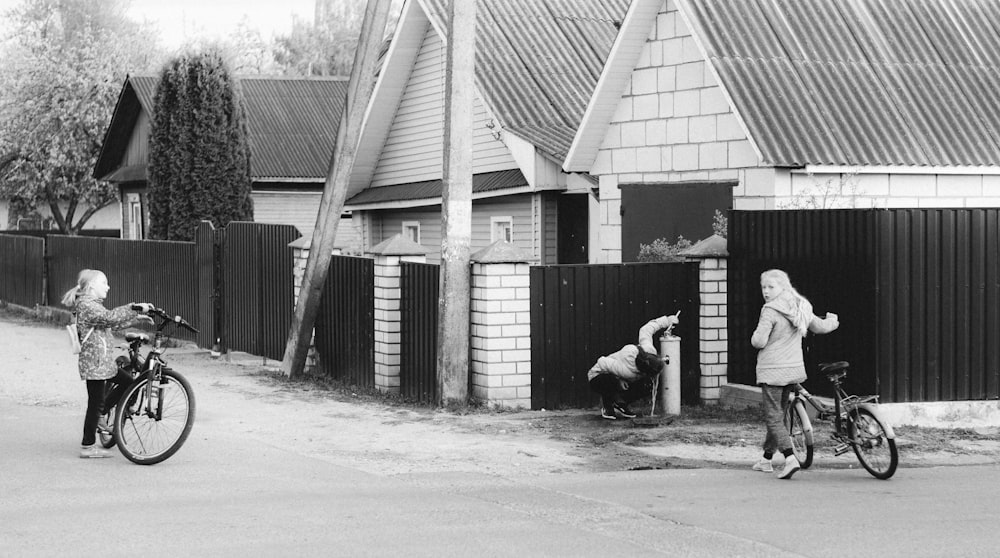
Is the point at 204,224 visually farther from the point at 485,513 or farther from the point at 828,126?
the point at 485,513

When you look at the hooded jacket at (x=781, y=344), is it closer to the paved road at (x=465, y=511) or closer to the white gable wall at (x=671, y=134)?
the paved road at (x=465, y=511)

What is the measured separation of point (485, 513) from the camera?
339 inches

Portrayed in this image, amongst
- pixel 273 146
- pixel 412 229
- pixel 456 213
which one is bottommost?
pixel 456 213

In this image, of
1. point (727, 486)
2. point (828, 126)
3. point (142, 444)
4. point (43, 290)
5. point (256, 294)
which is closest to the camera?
point (727, 486)

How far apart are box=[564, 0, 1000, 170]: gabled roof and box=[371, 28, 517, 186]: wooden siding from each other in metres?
4.76

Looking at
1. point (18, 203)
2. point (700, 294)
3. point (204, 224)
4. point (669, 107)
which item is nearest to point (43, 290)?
point (204, 224)

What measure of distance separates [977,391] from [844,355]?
129cm

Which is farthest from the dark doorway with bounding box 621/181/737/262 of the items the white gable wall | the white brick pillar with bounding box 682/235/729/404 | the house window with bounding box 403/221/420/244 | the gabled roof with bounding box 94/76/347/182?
the gabled roof with bounding box 94/76/347/182

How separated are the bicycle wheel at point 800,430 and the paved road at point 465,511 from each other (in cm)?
21

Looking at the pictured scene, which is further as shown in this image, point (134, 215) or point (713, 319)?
point (134, 215)

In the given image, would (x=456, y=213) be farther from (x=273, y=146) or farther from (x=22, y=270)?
(x=273, y=146)

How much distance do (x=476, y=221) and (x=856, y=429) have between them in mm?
13945

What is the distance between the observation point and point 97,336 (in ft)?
35.3

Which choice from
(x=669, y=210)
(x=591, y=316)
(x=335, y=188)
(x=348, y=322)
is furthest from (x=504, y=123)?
(x=591, y=316)
